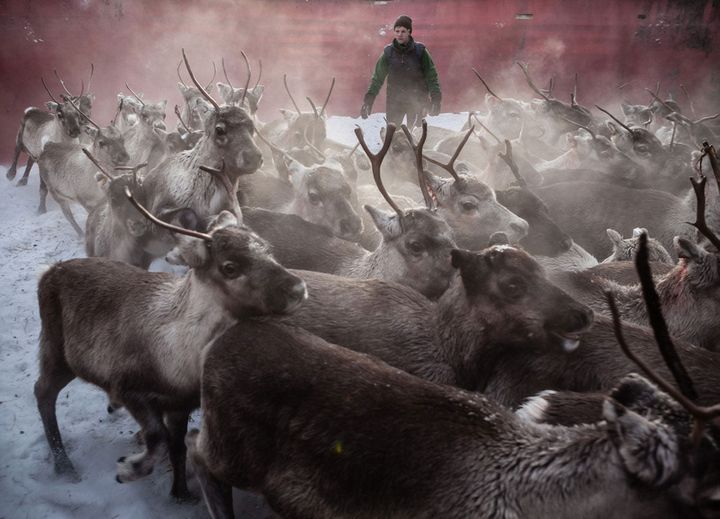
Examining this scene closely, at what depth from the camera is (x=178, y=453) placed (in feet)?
10.0

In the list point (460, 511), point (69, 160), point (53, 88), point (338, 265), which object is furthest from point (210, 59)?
→ point (460, 511)

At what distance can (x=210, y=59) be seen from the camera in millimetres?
10922

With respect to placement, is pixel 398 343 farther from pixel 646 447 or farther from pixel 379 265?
pixel 646 447

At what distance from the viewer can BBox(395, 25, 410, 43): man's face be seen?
24.6 feet

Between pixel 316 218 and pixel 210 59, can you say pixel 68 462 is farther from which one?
pixel 210 59

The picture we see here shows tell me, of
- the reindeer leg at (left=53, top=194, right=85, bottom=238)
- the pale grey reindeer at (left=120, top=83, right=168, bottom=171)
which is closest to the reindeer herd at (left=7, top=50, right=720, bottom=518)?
the pale grey reindeer at (left=120, top=83, right=168, bottom=171)

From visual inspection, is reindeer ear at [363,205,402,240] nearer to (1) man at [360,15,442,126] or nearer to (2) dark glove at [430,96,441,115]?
(1) man at [360,15,442,126]

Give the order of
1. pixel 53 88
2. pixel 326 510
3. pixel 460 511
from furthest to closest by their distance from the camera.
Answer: pixel 53 88, pixel 326 510, pixel 460 511

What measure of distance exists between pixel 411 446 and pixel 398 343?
0.99 metres

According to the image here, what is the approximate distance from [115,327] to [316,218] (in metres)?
2.19

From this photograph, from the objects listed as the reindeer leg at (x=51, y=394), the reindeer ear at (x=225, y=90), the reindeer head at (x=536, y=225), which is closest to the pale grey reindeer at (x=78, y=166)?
the reindeer ear at (x=225, y=90)

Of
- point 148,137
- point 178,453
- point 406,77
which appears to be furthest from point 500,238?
point 148,137

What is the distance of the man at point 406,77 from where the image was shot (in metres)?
7.89

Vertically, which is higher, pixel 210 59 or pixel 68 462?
pixel 210 59
